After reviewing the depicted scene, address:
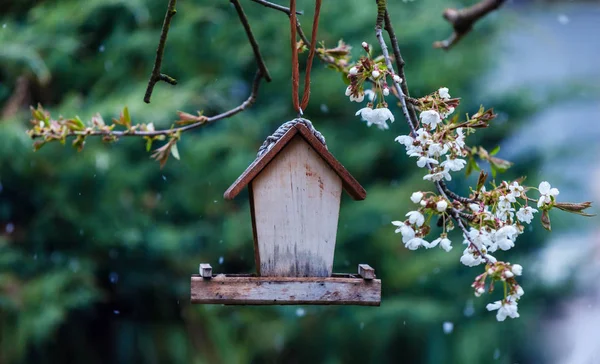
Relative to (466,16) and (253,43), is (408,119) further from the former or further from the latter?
(466,16)

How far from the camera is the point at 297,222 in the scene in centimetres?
92

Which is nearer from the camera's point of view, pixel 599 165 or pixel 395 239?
pixel 395 239

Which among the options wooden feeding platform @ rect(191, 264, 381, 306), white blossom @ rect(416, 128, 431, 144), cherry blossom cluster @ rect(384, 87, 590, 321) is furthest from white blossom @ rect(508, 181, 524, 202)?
wooden feeding platform @ rect(191, 264, 381, 306)

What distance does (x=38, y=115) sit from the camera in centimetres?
Result: 108

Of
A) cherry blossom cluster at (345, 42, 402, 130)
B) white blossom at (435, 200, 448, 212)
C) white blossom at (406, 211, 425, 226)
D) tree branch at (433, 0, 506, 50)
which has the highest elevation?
tree branch at (433, 0, 506, 50)

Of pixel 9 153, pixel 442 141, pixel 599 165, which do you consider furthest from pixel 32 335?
pixel 599 165

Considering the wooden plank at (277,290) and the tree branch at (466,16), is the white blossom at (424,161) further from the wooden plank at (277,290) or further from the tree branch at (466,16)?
the tree branch at (466,16)

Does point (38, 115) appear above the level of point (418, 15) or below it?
below

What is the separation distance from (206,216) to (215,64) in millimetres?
624

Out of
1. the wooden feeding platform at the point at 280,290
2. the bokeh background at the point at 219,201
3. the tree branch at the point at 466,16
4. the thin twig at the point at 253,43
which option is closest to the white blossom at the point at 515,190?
the wooden feeding platform at the point at 280,290

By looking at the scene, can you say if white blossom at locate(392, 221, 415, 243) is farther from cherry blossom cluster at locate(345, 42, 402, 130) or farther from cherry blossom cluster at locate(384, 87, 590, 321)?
cherry blossom cluster at locate(345, 42, 402, 130)

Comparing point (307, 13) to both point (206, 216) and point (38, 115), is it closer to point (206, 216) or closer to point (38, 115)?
→ point (206, 216)

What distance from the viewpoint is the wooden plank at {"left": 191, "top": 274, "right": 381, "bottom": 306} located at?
869 millimetres

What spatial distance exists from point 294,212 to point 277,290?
10 centimetres
